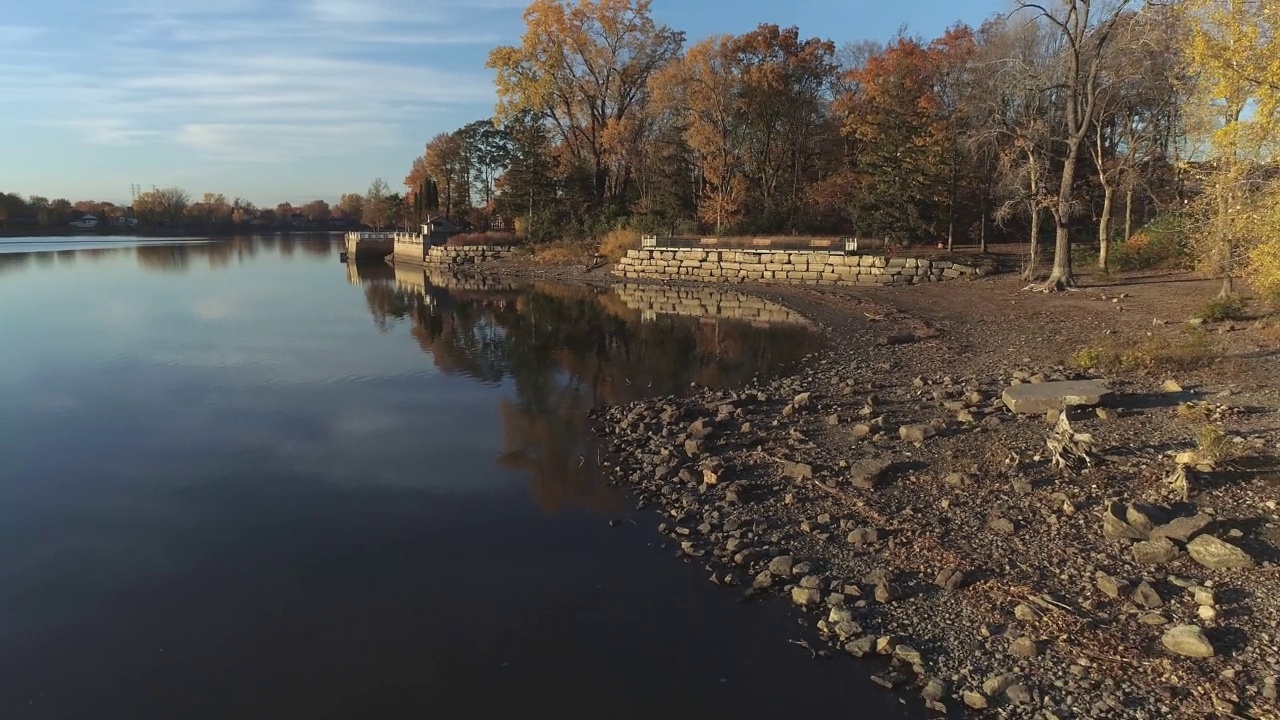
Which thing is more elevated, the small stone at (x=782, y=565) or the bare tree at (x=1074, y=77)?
the bare tree at (x=1074, y=77)

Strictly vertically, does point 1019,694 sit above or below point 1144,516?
below

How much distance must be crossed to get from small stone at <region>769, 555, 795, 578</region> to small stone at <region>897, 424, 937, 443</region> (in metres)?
3.25

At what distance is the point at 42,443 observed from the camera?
1158 cm

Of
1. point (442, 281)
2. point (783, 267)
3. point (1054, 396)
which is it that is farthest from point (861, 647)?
point (442, 281)

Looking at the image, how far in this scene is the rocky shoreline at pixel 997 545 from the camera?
200 inches

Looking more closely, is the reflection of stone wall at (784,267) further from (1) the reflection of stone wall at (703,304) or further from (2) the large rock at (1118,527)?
(2) the large rock at (1118,527)

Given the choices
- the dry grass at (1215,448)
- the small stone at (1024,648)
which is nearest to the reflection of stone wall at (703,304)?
the dry grass at (1215,448)

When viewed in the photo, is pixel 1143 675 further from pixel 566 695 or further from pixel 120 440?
pixel 120 440

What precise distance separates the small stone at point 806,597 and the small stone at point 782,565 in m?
0.31

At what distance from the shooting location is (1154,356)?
11633 millimetres

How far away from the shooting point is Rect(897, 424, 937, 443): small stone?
937 cm

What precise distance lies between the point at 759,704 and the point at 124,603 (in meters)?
5.81

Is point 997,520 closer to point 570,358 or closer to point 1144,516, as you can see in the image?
point 1144,516

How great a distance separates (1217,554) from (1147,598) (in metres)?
0.84
